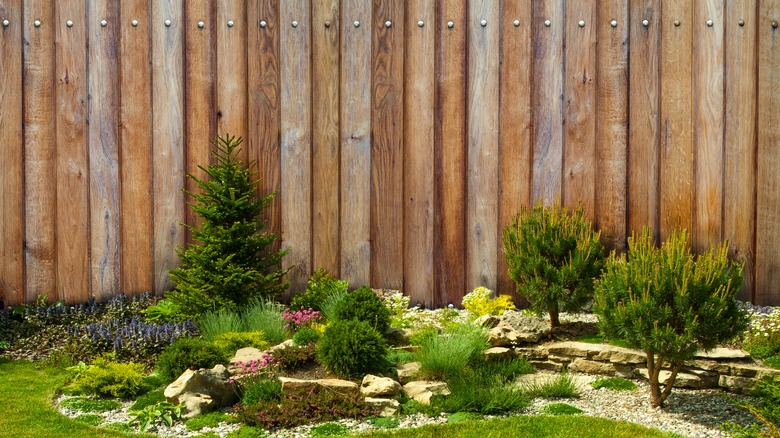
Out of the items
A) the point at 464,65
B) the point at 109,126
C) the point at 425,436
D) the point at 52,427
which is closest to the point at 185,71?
the point at 109,126

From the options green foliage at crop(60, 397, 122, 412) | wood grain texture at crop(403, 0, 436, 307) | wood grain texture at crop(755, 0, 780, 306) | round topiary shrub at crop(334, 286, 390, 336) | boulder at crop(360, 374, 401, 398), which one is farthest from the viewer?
wood grain texture at crop(403, 0, 436, 307)

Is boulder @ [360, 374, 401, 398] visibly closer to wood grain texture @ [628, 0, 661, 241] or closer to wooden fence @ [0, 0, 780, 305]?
wooden fence @ [0, 0, 780, 305]

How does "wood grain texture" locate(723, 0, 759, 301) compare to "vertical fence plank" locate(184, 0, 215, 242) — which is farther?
"vertical fence plank" locate(184, 0, 215, 242)

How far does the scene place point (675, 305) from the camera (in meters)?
5.87

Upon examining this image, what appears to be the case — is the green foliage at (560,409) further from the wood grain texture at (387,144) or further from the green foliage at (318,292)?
the wood grain texture at (387,144)

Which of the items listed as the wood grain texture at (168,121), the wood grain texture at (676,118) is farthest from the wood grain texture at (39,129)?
the wood grain texture at (676,118)

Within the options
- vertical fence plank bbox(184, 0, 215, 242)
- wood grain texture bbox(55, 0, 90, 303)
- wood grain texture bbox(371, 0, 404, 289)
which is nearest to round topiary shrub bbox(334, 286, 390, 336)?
wood grain texture bbox(371, 0, 404, 289)

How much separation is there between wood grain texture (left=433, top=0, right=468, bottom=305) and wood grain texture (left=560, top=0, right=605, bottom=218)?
0.90 metres

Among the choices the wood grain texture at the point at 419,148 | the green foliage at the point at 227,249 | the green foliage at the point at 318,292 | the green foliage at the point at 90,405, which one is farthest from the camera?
the wood grain texture at the point at 419,148

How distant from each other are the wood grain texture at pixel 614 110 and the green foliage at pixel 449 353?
2.42 meters

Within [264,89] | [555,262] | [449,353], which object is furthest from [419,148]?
[449,353]

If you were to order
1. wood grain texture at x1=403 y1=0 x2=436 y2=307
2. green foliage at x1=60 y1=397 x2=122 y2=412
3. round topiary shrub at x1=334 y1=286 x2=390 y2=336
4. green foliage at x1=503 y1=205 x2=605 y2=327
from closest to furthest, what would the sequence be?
green foliage at x1=60 y1=397 x2=122 y2=412, round topiary shrub at x1=334 y1=286 x2=390 y2=336, green foliage at x1=503 y1=205 x2=605 y2=327, wood grain texture at x1=403 y1=0 x2=436 y2=307

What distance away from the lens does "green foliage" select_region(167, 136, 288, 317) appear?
26.5 feet

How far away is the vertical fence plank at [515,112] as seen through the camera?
28.5ft
